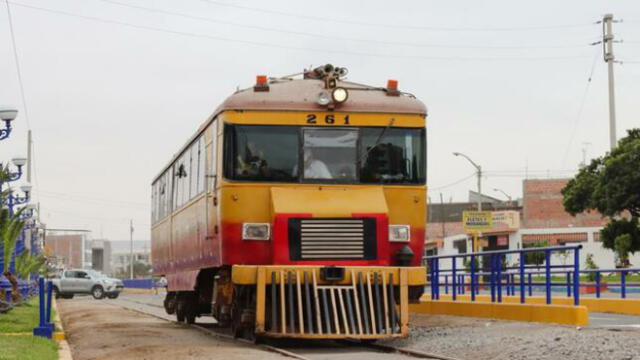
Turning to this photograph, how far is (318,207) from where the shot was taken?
634 inches

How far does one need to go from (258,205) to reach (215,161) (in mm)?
1202

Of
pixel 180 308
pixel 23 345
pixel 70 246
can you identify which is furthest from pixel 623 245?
pixel 70 246

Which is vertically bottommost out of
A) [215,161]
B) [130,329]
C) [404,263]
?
[130,329]

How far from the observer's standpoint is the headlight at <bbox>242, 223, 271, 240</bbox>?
16203 mm

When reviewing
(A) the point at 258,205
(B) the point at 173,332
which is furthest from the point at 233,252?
(B) the point at 173,332

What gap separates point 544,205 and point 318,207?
258 ft

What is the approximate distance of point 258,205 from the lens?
16.3 m

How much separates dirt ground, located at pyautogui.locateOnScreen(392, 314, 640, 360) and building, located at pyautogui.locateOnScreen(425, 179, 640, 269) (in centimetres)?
4923

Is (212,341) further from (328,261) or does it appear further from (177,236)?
(177,236)

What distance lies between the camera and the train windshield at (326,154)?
1647 cm

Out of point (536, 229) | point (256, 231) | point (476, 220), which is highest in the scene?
point (476, 220)

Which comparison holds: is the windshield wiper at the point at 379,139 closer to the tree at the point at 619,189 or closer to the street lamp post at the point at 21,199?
the street lamp post at the point at 21,199

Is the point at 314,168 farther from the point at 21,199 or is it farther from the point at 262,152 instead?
the point at 21,199

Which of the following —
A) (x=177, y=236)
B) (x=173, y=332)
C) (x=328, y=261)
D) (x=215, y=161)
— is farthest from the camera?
(x=177, y=236)
